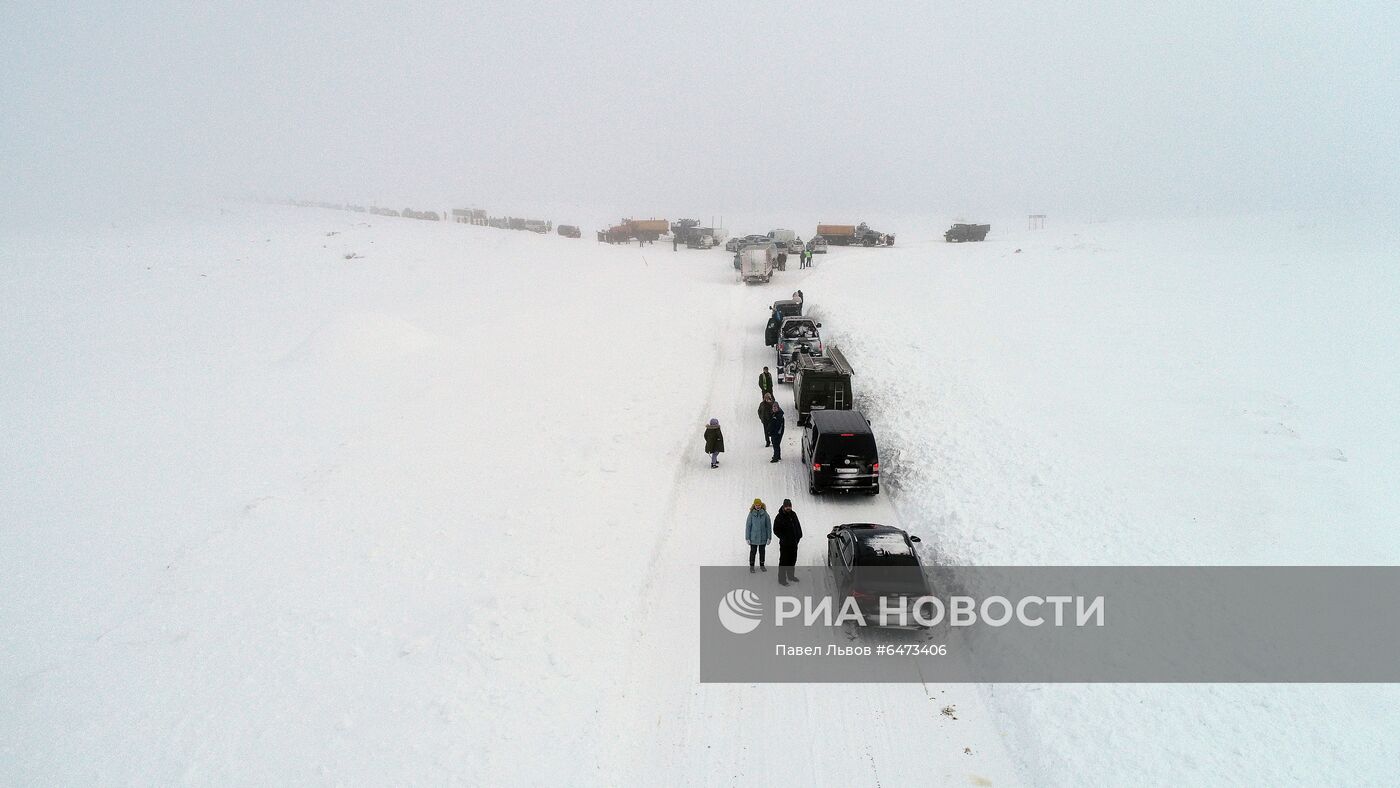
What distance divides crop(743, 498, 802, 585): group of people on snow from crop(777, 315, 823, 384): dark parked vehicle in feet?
34.5

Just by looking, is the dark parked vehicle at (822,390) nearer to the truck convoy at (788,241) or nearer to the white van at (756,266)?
the white van at (756,266)

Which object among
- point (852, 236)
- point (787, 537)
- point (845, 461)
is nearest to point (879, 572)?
point (787, 537)

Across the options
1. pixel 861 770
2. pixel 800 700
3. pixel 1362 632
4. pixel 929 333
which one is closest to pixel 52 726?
pixel 800 700

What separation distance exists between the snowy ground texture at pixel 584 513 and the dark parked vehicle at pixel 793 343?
64.1 inches

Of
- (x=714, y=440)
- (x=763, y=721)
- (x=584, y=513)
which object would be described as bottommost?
(x=763, y=721)

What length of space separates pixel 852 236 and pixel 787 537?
4670cm

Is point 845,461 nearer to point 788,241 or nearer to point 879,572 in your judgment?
point 879,572

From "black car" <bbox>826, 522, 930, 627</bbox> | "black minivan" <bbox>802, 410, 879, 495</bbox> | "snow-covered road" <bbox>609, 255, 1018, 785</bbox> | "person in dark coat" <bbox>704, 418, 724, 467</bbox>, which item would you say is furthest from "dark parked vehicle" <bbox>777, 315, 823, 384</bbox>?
"black car" <bbox>826, 522, 930, 627</bbox>

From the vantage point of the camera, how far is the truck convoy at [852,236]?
5206cm

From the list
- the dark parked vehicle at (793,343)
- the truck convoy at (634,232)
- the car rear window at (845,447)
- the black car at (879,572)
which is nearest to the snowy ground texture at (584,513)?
the car rear window at (845,447)

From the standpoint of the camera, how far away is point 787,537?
10.2 m

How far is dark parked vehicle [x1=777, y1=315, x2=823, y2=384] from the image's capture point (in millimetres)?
20734

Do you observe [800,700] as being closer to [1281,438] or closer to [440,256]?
[1281,438]

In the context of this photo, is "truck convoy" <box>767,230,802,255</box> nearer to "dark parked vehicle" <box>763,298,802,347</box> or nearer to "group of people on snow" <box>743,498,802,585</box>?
"dark parked vehicle" <box>763,298,802,347</box>
